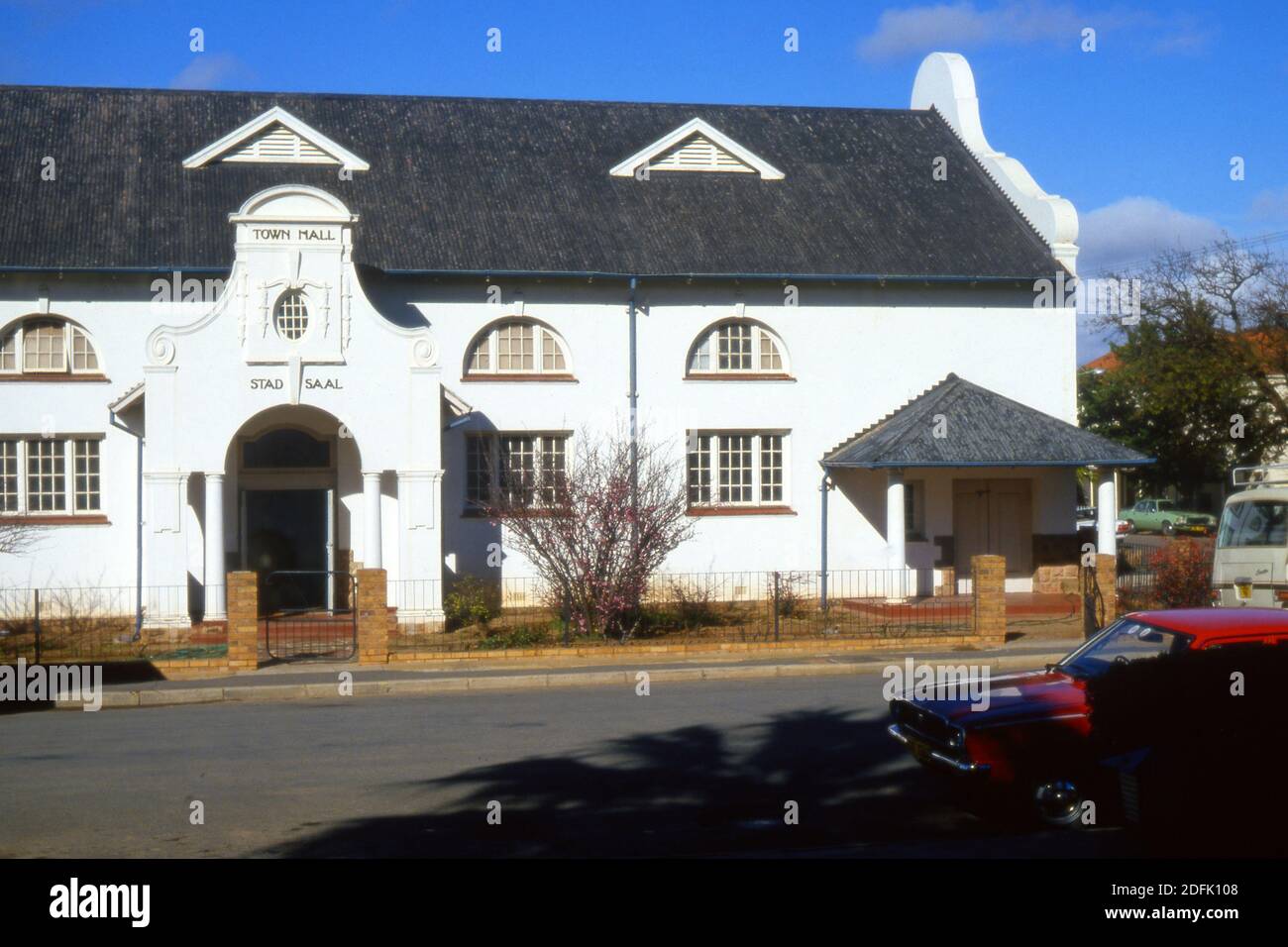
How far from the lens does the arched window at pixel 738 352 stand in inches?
1046

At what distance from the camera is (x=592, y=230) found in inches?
1049

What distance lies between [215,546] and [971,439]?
13672 millimetres

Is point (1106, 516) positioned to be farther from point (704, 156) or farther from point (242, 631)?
point (242, 631)

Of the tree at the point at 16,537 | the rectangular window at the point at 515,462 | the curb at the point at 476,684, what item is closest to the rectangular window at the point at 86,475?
the tree at the point at 16,537

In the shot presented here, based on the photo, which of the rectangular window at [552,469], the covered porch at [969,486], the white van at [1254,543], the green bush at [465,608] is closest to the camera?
the white van at [1254,543]

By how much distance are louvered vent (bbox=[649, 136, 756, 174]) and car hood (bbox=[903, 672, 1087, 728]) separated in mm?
19671

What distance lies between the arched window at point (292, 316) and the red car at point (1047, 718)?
1479 centimetres

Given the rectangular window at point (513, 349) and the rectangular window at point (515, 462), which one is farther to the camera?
the rectangular window at point (513, 349)

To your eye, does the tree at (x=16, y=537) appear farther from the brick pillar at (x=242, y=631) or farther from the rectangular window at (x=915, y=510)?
the rectangular window at (x=915, y=510)

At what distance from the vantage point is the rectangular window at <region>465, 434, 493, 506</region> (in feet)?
83.0

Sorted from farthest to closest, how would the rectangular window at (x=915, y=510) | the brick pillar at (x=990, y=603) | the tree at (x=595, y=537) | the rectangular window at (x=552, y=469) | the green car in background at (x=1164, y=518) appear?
the green car in background at (x=1164, y=518) < the rectangular window at (x=915, y=510) < the rectangular window at (x=552, y=469) < the brick pillar at (x=990, y=603) < the tree at (x=595, y=537)

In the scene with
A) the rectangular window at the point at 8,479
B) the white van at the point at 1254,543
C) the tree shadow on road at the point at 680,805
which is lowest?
the tree shadow on road at the point at 680,805

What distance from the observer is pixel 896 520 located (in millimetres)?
24906

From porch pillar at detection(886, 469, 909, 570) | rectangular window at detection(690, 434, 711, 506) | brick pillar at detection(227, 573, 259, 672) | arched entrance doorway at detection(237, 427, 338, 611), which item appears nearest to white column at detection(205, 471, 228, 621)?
arched entrance doorway at detection(237, 427, 338, 611)
